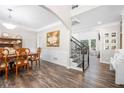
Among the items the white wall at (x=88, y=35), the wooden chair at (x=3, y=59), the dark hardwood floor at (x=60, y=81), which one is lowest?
the dark hardwood floor at (x=60, y=81)

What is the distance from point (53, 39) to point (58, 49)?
846 mm

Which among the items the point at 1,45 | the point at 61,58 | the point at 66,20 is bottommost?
the point at 61,58

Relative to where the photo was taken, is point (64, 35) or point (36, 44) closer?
point (64, 35)

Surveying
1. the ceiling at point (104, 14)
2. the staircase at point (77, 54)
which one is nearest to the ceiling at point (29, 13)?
the ceiling at point (104, 14)

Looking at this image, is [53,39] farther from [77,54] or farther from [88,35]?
[88,35]

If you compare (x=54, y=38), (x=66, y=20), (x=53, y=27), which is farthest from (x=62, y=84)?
(x=53, y=27)

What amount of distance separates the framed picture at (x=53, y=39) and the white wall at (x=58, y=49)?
0.22 metres

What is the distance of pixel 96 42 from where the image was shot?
→ 11.1 meters

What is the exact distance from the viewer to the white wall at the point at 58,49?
18.3ft

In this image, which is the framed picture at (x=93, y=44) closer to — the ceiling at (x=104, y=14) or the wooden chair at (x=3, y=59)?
the ceiling at (x=104, y=14)

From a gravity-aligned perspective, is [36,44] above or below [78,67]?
above

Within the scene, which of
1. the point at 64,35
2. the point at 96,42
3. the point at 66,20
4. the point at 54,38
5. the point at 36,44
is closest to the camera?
the point at 66,20

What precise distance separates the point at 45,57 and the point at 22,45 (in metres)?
2.03

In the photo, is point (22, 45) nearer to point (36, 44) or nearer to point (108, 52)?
point (36, 44)
